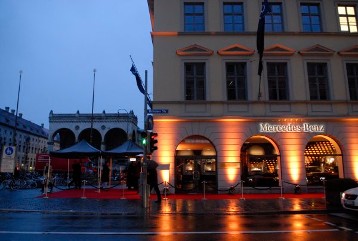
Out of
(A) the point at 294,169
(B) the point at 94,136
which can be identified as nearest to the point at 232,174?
(A) the point at 294,169

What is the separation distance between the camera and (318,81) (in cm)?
2114

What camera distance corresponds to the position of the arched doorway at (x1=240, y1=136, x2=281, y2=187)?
20328 mm

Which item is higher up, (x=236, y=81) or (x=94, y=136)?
(x=94, y=136)

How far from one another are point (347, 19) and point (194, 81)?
11.7 m

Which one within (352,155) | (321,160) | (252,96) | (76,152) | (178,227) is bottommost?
(178,227)

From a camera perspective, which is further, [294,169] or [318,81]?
[318,81]

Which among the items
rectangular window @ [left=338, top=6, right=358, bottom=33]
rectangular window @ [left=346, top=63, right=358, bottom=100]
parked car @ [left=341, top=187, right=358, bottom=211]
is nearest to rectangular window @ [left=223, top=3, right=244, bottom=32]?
rectangular window @ [left=338, top=6, right=358, bottom=33]

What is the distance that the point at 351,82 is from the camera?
2123 centimetres

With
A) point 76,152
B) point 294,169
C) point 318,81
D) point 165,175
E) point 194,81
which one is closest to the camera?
point 165,175

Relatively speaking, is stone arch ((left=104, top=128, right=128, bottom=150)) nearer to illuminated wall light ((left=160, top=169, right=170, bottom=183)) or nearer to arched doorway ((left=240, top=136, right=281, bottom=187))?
illuminated wall light ((left=160, top=169, right=170, bottom=183))

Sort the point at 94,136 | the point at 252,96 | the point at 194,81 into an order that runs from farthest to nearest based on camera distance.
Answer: the point at 94,136
the point at 194,81
the point at 252,96

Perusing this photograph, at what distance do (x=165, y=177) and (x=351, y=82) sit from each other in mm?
13839

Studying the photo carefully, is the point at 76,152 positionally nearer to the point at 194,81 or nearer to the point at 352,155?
the point at 194,81

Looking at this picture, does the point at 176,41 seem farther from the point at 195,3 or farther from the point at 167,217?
the point at 167,217
